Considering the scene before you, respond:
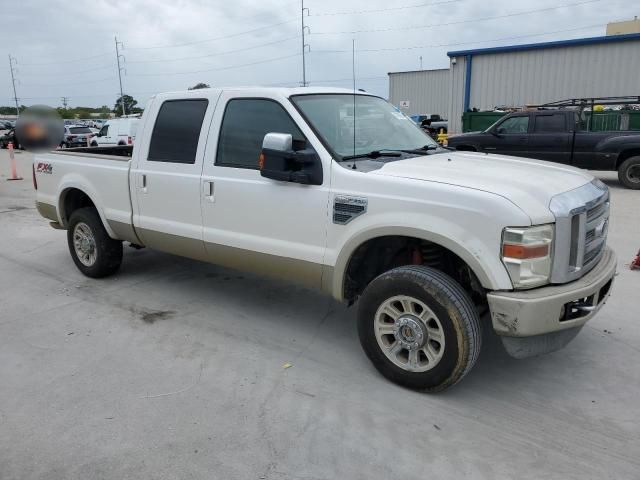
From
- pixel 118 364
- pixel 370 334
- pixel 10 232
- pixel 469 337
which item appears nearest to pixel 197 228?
pixel 118 364

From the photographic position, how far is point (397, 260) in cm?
387

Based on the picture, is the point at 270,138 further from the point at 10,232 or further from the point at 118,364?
the point at 10,232

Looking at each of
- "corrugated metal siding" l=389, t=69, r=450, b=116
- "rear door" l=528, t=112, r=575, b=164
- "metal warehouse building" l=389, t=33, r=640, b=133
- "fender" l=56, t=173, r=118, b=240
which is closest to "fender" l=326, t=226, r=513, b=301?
"fender" l=56, t=173, r=118, b=240

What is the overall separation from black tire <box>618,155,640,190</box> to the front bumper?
32.2ft

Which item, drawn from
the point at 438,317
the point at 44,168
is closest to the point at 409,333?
the point at 438,317

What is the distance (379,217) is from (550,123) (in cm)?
1051

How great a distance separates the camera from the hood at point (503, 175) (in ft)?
9.80

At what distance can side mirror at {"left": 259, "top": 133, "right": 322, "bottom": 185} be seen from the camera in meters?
3.57

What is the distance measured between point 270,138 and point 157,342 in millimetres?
1919

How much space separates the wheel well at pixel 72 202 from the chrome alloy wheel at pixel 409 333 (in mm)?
3964

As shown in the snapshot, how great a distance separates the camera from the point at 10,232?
8297 mm

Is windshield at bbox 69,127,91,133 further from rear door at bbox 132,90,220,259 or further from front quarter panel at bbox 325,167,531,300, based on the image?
front quarter panel at bbox 325,167,531,300

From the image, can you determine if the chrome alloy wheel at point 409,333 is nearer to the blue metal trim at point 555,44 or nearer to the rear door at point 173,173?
the rear door at point 173,173

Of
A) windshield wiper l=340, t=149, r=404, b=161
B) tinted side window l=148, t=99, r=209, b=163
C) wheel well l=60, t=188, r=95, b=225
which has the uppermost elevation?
tinted side window l=148, t=99, r=209, b=163
